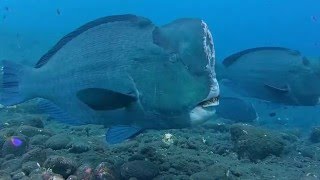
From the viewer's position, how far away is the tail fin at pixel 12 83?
410 cm

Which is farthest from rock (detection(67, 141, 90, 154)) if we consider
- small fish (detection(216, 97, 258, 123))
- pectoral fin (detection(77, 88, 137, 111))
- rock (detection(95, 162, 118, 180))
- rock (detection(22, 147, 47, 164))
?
small fish (detection(216, 97, 258, 123))

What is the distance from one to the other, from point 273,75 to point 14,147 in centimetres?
422

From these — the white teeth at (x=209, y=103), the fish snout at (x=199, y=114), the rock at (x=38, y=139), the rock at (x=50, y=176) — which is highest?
the white teeth at (x=209, y=103)

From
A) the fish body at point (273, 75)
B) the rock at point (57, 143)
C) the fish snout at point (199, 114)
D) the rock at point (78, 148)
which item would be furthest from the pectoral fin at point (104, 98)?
the fish body at point (273, 75)

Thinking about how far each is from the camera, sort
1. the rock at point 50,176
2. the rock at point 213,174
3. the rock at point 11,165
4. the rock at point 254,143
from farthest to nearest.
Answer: the rock at point 254,143 < the rock at point 11,165 < the rock at point 213,174 < the rock at point 50,176

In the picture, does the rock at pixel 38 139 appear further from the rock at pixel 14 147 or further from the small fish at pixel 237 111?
the small fish at pixel 237 111

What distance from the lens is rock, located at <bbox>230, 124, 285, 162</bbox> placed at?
5.93 m

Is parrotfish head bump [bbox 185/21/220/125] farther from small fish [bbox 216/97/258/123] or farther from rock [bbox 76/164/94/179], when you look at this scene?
small fish [bbox 216/97/258/123]

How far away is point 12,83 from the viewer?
4152 mm

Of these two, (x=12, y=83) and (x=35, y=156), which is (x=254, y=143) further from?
(x=12, y=83)

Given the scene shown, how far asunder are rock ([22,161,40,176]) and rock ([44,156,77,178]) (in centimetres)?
14

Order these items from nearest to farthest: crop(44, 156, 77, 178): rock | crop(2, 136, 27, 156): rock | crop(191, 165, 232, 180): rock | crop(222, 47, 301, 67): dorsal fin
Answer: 1. crop(44, 156, 77, 178): rock
2. crop(191, 165, 232, 180): rock
3. crop(2, 136, 27, 156): rock
4. crop(222, 47, 301, 67): dorsal fin

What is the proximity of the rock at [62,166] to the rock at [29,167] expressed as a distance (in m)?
0.14

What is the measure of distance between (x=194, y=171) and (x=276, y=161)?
76.6 inches
